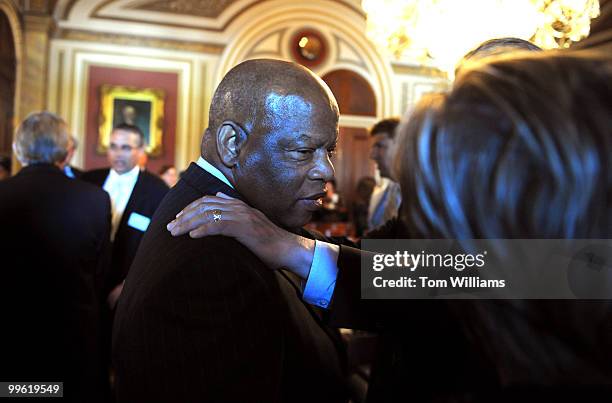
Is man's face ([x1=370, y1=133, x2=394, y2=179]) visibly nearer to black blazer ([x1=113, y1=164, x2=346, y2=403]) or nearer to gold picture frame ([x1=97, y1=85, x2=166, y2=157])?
black blazer ([x1=113, y1=164, x2=346, y2=403])

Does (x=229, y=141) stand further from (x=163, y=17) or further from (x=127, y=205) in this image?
(x=163, y=17)

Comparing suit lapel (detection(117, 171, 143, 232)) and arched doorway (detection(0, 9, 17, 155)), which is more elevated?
arched doorway (detection(0, 9, 17, 155))

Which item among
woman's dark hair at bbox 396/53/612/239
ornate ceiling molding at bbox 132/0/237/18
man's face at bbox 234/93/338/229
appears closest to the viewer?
woman's dark hair at bbox 396/53/612/239

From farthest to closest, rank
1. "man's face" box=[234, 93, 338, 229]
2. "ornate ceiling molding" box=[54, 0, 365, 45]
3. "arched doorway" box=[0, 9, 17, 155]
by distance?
"ornate ceiling molding" box=[54, 0, 365, 45] < "arched doorway" box=[0, 9, 17, 155] < "man's face" box=[234, 93, 338, 229]

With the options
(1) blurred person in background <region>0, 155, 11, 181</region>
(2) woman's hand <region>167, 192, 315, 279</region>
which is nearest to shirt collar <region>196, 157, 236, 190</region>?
(2) woman's hand <region>167, 192, 315, 279</region>

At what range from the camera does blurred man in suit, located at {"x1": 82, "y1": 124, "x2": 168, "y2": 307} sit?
3.55 meters

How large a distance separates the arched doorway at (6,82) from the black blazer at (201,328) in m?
8.40

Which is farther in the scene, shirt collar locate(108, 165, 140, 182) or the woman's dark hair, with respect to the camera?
shirt collar locate(108, 165, 140, 182)

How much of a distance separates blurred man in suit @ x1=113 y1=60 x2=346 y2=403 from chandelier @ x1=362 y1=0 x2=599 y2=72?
2313 mm

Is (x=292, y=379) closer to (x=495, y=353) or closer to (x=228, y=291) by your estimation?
(x=228, y=291)

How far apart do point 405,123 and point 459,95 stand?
0.09 metres

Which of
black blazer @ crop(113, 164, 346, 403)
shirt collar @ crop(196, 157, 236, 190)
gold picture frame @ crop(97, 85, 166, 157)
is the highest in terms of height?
gold picture frame @ crop(97, 85, 166, 157)

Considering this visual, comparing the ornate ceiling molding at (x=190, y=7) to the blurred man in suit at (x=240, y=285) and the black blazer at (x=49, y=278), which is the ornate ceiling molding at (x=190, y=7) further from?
the blurred man in suit at (x=240, y=285)

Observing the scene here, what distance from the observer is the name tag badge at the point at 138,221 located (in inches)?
140
